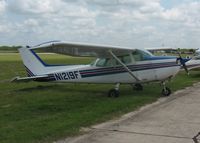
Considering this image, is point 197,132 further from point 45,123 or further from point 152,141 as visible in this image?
point 45,123

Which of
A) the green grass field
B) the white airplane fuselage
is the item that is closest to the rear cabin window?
the white airplane fuselage

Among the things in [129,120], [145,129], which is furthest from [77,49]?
[145,129]

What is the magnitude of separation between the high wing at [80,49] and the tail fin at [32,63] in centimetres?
291

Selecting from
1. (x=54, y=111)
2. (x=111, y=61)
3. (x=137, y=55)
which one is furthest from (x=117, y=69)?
(x=54, y=111)

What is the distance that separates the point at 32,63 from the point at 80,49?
378 centimetres

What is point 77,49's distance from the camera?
521 inches

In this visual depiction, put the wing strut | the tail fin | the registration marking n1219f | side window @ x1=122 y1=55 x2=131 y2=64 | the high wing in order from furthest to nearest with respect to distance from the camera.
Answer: the tail fin < the registration marking n1219f < side window @ x1=122 y1=55 x2=131 y2=64 < the wing strut < the high wing

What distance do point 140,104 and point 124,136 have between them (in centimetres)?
432

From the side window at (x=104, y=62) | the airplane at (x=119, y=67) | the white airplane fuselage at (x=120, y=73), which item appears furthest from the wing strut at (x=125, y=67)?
the side window at (x=104, y=62)

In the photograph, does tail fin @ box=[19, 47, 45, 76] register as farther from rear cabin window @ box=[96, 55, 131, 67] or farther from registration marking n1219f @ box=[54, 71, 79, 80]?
rear cabin window @ box=[96, 55, 131, 67]

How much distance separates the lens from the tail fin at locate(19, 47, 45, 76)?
53.1ft

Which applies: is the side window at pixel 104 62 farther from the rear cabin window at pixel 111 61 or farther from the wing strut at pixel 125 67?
the wing strut at pixel 125 67

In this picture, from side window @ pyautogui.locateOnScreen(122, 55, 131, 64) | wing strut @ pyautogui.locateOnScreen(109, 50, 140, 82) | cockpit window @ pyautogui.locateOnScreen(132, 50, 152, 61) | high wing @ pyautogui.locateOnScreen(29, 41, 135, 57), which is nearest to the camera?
high wing @ pyautogui.locateOnScreen(29, 41, 135, 57)

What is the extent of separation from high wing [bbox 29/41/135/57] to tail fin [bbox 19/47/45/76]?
2914 millimetres
